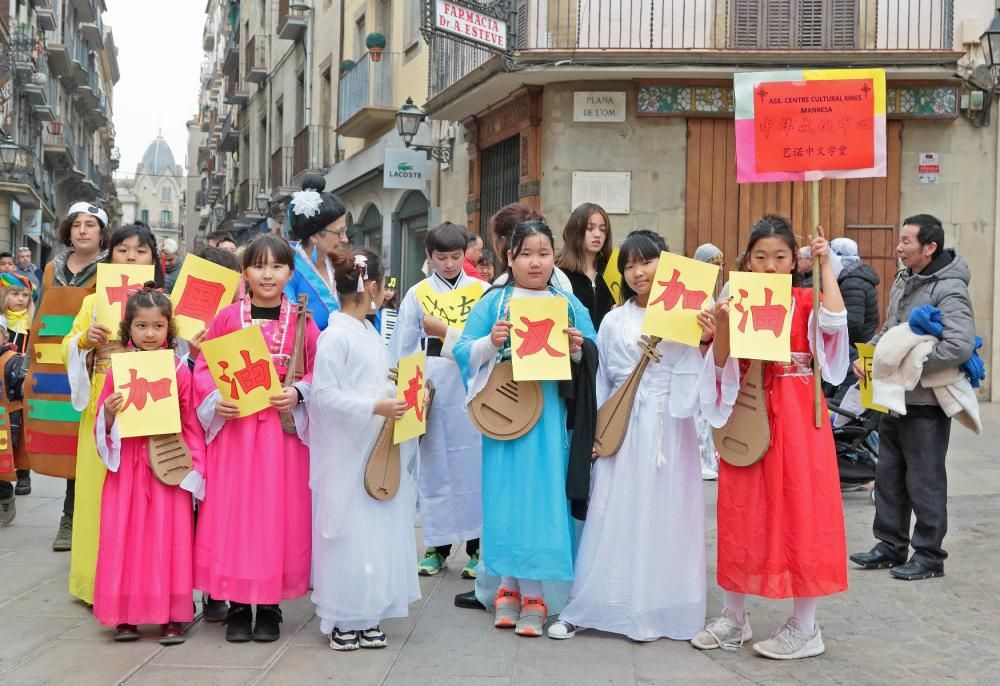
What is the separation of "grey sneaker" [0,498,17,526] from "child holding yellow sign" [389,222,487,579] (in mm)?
3074

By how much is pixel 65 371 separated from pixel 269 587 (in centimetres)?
212

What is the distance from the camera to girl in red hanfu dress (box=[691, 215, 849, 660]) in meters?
4.45

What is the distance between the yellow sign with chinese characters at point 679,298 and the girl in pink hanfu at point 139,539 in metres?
2.00

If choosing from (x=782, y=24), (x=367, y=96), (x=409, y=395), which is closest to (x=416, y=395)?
(x=409, y=395)

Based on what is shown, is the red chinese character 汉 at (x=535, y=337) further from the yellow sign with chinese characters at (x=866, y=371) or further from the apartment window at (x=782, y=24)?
the apartment window at (x=782, y=24)

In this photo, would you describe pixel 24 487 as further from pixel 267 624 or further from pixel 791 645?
pixel 791 645

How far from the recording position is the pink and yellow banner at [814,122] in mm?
4641

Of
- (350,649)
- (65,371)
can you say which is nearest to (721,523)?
(350,649)

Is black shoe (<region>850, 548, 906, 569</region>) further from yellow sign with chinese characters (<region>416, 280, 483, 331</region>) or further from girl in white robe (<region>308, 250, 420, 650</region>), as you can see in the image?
girl in white robe (<region>308, 250, 420, 650</region>)

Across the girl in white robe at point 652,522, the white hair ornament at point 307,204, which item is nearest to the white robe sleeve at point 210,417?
the white hair ornament at point 307,204

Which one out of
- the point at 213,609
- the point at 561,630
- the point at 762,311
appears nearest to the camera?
the point at 762,311

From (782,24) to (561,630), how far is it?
37.3 feet

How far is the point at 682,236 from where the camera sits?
14.2 meters

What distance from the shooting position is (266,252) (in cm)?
481
